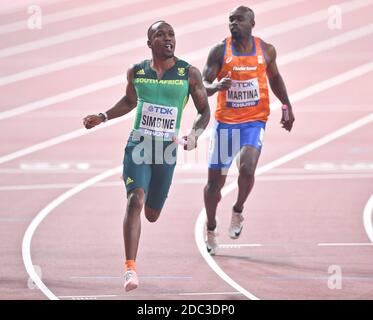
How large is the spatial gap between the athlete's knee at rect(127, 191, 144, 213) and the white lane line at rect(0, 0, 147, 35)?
1872 centimetres

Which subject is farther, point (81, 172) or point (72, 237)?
point (81, 172)

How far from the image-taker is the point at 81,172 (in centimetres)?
1739

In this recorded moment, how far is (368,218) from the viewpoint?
559 inches

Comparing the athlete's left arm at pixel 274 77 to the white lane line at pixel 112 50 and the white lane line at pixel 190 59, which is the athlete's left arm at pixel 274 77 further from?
the white lane line at pixel 112 50

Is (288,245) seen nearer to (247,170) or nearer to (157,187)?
(247,170)

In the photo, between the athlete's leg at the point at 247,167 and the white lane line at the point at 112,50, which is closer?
the athlete's leg at the point at 247,167

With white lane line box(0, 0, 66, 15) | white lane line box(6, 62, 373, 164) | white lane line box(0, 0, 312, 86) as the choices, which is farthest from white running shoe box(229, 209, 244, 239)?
white lane line box(0, 0, 66, 15)

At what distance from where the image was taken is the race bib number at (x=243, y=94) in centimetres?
1240

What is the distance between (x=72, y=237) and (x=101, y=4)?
64.2 ft

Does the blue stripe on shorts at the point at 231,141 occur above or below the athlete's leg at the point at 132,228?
above

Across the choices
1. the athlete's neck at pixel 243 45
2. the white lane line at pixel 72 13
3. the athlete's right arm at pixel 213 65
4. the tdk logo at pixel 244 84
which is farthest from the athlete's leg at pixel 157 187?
the white lane line at pixel 72 13

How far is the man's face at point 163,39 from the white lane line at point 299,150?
220cm

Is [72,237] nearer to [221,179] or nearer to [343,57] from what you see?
[221,179]
